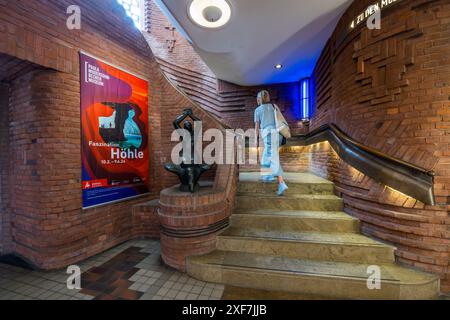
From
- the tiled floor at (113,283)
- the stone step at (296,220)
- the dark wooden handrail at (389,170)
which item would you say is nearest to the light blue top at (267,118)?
the dark wooden handrail at (389,170)

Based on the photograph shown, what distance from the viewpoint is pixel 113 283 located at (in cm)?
238

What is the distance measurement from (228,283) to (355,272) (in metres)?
1.50

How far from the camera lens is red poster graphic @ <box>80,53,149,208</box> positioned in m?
3.12

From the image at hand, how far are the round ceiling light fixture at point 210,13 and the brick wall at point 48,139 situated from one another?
1.61 m

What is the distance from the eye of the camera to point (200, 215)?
267 centimetres

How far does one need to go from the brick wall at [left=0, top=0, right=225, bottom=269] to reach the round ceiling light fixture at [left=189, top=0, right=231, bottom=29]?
161cm

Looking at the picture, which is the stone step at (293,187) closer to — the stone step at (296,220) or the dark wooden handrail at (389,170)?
the stone step at (296,220)

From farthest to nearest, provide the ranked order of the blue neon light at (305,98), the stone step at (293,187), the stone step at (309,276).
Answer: the blue neon light at (305,98)
the stone step at (293,187)
the stone step at (309,276)

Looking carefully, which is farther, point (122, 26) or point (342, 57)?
point (122, 26)

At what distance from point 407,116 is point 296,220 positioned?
1.97 metres

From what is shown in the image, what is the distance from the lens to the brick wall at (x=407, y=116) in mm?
2186

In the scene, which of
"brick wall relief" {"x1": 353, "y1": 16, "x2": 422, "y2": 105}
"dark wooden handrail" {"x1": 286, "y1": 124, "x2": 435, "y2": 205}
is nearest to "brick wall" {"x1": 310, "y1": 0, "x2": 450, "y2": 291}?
"brick wall relief" {"x1": 353, "y1": 16, "x2": 422, "y2": 105}
